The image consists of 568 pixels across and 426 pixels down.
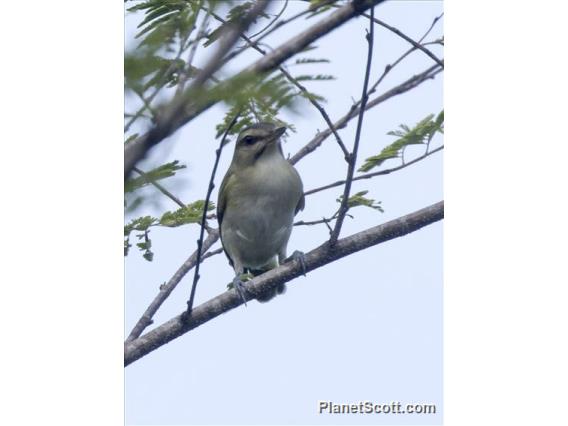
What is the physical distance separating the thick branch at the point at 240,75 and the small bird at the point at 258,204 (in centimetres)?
480

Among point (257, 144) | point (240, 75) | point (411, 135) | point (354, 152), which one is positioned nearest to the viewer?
point (240, 75)

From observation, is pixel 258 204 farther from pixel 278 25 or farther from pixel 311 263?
pixel 278 25

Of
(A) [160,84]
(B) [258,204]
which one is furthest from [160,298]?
(A) [160,84]

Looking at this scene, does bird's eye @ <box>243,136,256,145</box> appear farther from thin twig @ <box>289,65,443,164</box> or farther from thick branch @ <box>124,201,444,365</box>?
thick branch @ <box>124,201,444,365</box>

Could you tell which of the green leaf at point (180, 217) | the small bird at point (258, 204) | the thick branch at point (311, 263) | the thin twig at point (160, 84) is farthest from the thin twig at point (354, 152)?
the small bird at point (258, 204)

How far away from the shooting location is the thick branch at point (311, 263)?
5.23 metres

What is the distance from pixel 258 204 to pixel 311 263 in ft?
8.12

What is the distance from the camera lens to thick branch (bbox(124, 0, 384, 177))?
2.06 metres

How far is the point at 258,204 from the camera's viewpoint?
7.83m

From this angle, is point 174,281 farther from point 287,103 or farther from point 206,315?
point 287,103

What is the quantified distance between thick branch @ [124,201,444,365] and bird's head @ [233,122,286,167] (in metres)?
1.70

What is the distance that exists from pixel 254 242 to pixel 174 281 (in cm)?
212

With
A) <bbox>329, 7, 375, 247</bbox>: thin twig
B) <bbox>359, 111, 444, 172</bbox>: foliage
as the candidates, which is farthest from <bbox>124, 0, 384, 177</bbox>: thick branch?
<bbox>359, 111, 444, 172</bbox>: foliage
